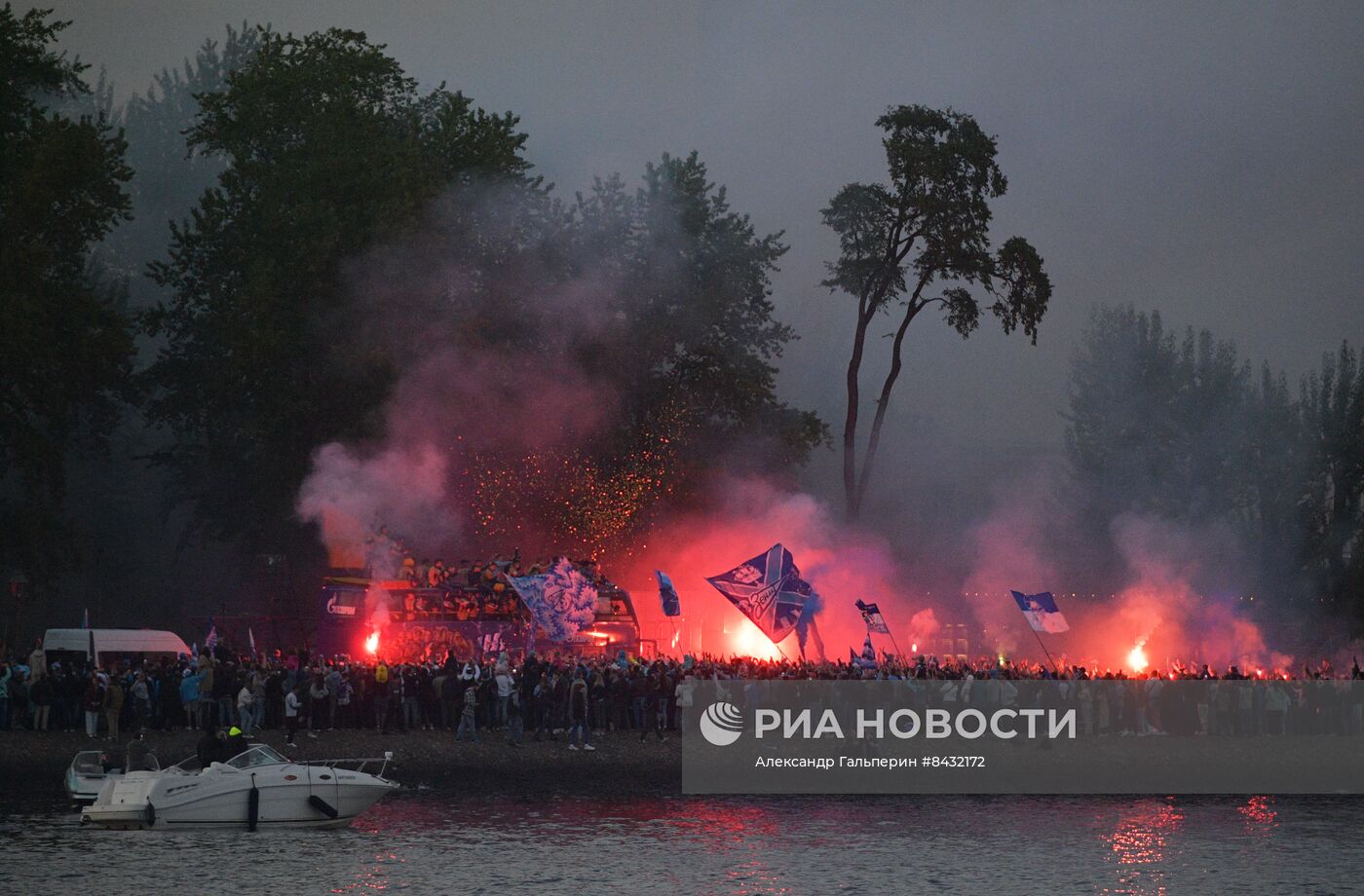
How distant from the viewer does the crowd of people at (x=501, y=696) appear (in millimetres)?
40219

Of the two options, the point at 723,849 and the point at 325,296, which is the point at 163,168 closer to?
the point at 325,296

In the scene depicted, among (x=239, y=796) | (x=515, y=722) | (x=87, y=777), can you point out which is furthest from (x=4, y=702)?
(x=239, y=796)

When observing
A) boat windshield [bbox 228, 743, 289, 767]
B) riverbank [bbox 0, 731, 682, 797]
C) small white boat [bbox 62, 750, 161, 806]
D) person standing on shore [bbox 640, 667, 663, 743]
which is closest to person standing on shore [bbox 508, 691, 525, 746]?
riverbank [bbox 0, 731, 682, 797]

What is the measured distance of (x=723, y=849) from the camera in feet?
93.6

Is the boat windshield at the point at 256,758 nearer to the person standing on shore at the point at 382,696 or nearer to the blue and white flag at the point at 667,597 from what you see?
the person standing on shore at the point at 382,696

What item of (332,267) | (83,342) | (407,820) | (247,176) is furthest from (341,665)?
(247,176)

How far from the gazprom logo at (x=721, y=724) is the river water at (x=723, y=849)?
4416mm

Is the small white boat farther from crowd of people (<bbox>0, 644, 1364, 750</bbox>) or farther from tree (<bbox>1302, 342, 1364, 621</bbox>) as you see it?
tree (<bbox>1302, 342, 1364, 621</bbox>)

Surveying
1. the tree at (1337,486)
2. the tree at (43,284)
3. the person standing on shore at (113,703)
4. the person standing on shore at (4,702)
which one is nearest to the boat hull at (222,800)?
the person standing on shore at (113,703)

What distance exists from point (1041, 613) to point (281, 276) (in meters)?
32.3

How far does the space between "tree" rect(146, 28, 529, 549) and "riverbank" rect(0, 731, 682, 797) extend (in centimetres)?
2091

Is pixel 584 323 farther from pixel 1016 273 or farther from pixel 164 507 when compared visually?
pixel 164 507

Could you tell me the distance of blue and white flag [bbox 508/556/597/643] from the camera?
50219mm

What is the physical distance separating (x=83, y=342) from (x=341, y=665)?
17121 mm
